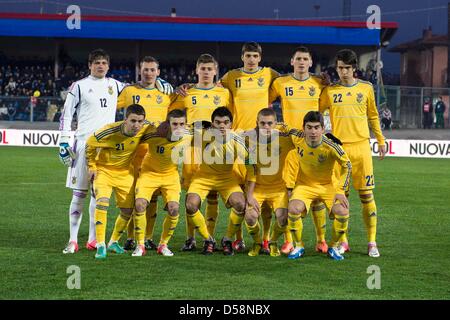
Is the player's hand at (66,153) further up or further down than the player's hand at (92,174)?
further up

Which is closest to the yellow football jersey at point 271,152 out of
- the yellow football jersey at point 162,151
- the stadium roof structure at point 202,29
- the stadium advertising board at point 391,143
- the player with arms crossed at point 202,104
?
the player with arms crossed at point 202,104

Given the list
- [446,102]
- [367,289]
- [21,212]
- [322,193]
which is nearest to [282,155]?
[322,193]

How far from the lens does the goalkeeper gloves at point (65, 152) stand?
28.8 feet

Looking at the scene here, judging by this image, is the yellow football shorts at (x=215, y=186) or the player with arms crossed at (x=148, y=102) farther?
the player with arms crossed at (x=148, y=102)

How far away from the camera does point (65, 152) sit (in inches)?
347

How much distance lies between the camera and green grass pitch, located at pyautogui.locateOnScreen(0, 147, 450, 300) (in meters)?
6.83

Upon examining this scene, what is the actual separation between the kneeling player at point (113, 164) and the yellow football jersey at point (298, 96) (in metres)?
1.55

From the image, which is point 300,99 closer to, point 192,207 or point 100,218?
point 192,207

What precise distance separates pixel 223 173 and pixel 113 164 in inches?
44.6

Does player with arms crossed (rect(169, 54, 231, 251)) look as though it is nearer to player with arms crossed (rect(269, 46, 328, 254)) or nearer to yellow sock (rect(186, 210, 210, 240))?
yellow sock (rect(186, 210, 210, 240))

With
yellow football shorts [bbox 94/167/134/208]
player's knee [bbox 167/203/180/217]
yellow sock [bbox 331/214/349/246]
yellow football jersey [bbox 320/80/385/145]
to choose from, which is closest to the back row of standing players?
yellow football jersey [bbox 320/80/385/145]

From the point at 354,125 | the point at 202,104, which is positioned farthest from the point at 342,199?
the point at 202,104

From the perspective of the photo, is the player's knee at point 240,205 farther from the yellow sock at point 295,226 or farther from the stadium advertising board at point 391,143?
the stadium advertising board at point 391,143
